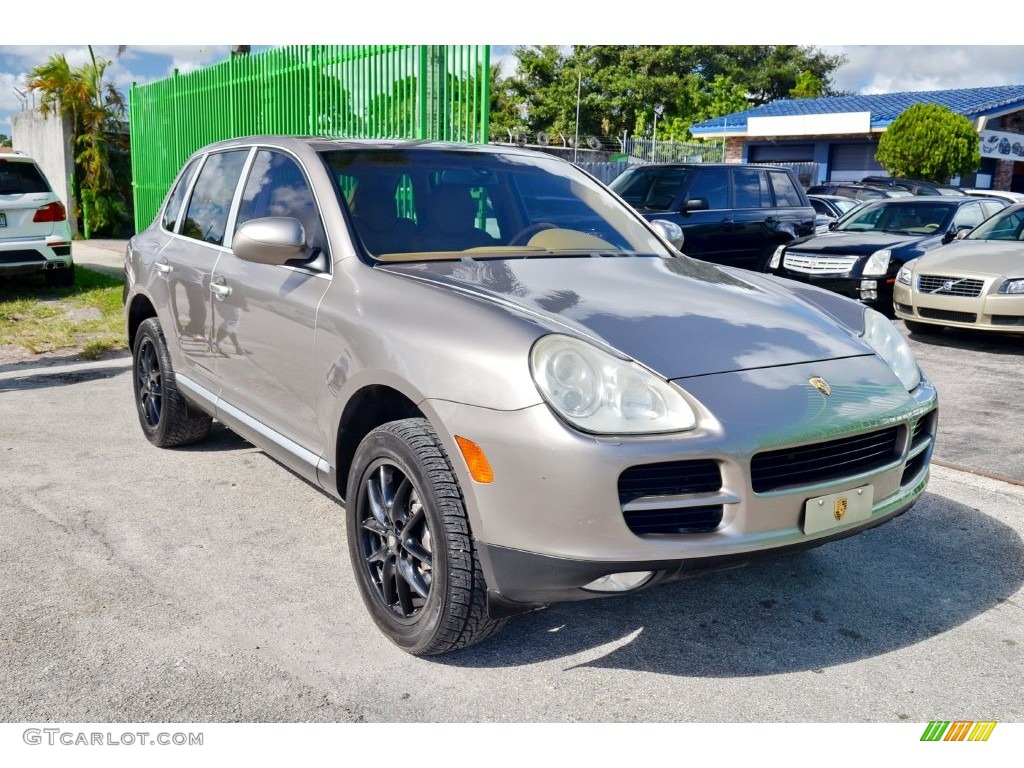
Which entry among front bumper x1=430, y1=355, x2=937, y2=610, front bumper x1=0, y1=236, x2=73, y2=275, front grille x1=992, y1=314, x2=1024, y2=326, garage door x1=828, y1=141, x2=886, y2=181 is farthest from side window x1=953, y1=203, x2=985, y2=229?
garage door x1=828, y1=141, x2=886, y2=181

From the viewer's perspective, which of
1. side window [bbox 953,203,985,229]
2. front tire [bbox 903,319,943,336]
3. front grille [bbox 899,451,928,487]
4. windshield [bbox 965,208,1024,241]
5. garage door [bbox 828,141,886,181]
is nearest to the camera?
front grille [bbox 899,451,928,487]

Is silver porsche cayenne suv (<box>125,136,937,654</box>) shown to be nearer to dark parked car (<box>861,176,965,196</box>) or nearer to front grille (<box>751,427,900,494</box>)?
front grille (<box>751,427,900,494</box>)

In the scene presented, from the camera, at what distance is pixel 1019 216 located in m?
9.58

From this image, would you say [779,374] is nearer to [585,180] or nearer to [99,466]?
[585,180]

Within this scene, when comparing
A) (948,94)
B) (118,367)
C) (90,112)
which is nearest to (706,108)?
(948,94)

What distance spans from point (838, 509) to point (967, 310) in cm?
660

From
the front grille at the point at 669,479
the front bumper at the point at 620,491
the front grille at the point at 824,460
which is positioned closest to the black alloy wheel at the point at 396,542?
the front bumper at the point at 620,491

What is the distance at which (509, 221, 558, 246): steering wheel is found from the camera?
12.9 feet

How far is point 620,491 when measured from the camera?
8.55 ft

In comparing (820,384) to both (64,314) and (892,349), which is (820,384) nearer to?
(892,349)

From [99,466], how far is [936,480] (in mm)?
4336

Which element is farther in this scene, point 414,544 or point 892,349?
point 892,349
